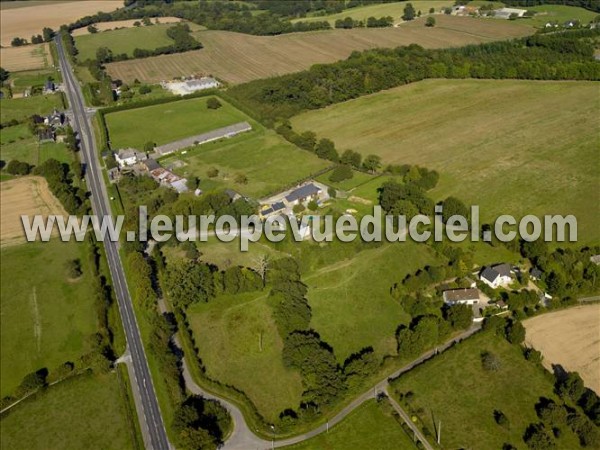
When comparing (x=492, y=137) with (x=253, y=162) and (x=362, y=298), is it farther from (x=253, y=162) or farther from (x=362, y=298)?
(x=362, y=298)

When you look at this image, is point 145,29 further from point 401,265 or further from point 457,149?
point 401,265

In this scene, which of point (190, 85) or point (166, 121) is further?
point (190, 85)

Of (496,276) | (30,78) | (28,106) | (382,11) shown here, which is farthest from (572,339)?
(382,11)

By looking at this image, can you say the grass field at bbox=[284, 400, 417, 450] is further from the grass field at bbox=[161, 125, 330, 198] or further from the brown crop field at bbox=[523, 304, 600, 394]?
the grass field at bbox=[161, 125, 330, 198]

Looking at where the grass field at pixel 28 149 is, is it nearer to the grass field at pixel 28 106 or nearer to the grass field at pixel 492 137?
the grass field at pixel 28 106

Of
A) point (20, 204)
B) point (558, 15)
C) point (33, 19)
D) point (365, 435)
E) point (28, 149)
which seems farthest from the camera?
point (33, 19)

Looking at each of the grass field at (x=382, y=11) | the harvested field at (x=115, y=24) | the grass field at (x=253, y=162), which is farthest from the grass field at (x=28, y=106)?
the grass field at (x=382, y=11)
